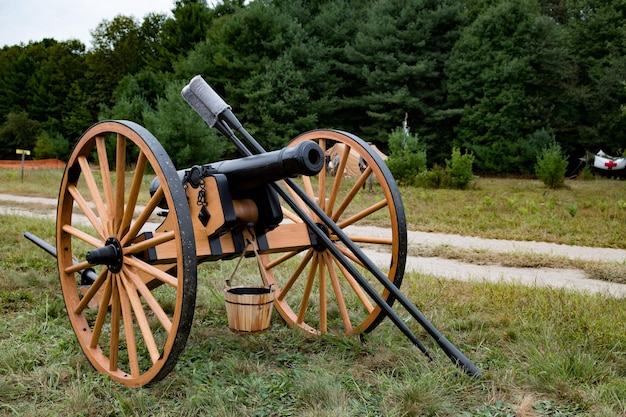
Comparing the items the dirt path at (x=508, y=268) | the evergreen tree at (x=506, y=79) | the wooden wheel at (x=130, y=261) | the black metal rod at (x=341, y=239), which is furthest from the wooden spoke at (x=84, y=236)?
the evergreen tree at (x=506, y=79)

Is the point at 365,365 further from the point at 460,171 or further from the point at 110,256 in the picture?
the point at 460,171

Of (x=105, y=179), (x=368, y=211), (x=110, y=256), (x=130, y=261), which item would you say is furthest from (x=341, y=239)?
(x=105, y=179)

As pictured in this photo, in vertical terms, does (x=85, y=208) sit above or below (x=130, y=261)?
above

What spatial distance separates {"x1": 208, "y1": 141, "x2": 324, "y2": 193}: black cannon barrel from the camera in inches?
105

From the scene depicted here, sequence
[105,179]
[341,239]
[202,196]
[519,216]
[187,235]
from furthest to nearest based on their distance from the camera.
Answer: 1. [519,216]
2. [105,179]
3. [341,239]
4. [202,196]
5. [187,235]

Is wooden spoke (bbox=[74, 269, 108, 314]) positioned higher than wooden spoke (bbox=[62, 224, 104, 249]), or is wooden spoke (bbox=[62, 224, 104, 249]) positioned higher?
wooden spoke (bbox=[62, 224, 104, 249])

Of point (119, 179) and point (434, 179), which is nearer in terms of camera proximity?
point (119, 179)

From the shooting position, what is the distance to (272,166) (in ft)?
9.11

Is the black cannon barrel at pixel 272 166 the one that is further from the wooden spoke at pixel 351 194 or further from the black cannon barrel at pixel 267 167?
the wooden spoke at pixel 351 194

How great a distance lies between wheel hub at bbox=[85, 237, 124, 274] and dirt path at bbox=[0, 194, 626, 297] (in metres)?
3.02

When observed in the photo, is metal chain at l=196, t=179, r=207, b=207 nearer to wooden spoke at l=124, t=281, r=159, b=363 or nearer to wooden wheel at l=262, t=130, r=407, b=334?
wooden spoke at l=124, t=281, r=159, b=363

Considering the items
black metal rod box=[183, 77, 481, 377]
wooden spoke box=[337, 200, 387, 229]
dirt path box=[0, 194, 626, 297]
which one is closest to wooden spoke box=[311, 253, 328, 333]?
wooden spoke box=[337, 200, 387, 229]

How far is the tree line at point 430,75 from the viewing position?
84.9 feet

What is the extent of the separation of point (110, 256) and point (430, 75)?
26.2 metres
